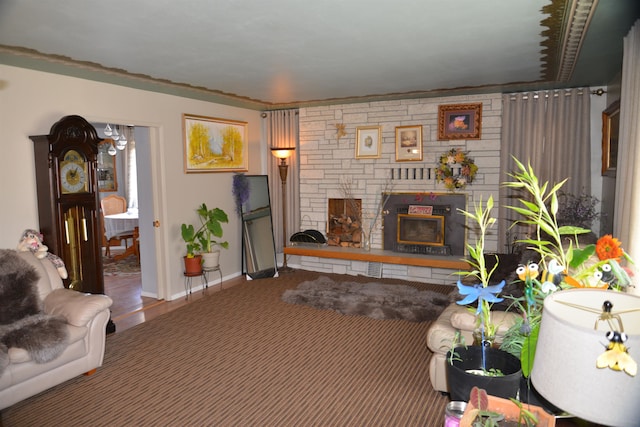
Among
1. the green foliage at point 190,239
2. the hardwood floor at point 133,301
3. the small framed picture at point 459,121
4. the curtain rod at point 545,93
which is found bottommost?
the hardwood floor at point 133,301

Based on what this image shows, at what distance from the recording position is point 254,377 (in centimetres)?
333

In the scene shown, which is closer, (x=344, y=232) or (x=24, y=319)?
(x=24, y=319)

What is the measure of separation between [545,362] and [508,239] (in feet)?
16.5

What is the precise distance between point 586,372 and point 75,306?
3.39 meters

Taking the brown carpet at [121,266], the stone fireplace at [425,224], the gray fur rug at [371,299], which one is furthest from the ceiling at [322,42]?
the brown carpet at [121,266]

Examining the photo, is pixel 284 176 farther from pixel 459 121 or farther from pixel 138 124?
pixel 459 121

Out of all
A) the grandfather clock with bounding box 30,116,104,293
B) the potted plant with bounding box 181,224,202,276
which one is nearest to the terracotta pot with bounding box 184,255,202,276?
the potted plant with bounding box 181,224,202,276

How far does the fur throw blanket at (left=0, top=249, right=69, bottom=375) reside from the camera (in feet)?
9.55

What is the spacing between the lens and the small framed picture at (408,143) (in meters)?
5.96

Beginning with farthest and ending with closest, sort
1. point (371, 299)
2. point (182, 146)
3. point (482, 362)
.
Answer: point (182, 146) → point (371, 299) → point (482, 362)

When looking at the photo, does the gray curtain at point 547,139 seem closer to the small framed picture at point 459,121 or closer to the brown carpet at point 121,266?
the small framed picture at point 459,121

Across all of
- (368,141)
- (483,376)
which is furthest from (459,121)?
(483,376)

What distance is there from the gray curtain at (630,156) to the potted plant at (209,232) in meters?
4.25

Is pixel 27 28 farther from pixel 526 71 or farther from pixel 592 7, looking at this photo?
pixel 526 71
